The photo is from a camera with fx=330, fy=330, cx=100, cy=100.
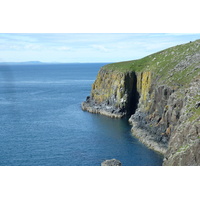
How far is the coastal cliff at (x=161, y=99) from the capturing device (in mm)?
33750

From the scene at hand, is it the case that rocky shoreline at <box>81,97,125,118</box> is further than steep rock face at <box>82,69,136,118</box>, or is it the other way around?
steep rock face at <box>82,69,136,118</box>

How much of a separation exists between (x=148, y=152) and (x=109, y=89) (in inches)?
1286

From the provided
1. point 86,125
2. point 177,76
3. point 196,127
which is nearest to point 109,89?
point 86,125

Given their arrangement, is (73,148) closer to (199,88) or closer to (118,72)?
(199,88)

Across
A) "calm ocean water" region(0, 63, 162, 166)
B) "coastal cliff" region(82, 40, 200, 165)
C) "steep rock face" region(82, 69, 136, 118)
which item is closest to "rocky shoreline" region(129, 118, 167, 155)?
"coastal cliff" region(82, 40, 200, 165)

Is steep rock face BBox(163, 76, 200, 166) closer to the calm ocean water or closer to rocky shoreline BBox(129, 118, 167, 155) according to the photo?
the calm ocean water

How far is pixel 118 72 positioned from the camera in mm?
74375

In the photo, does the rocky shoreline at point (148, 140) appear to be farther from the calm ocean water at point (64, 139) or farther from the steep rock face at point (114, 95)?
the steep rock face at point (114, 95)

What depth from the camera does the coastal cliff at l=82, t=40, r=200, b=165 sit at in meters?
33.8

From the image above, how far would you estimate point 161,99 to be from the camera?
52.5 m

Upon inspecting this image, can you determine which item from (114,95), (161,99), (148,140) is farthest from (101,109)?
(148,140)

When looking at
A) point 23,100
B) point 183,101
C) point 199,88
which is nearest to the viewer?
point 199,88

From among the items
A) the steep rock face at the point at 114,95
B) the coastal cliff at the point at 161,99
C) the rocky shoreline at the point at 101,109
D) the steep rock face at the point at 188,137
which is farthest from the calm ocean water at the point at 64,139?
the steep rock face at the point at 188,137

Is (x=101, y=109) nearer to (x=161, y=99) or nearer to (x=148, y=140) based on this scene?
(x=161, y=99)
